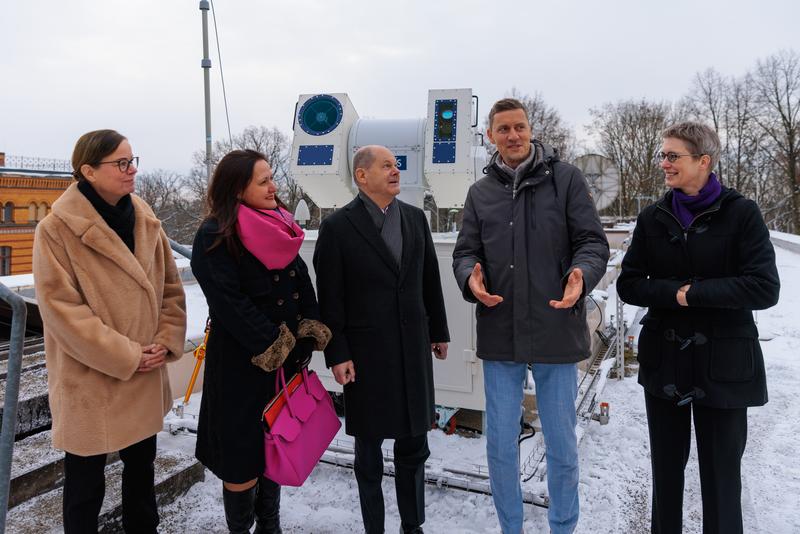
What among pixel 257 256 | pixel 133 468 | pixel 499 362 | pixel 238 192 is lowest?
pixel 133 468

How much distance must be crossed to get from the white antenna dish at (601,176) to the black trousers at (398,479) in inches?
504

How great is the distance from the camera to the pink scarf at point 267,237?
221cm

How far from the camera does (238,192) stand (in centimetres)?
230

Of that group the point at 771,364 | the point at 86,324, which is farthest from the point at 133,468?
the point at 771,364

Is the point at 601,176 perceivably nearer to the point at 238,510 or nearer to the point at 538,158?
the point at 538,158

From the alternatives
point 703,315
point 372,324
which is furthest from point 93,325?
point 703,315

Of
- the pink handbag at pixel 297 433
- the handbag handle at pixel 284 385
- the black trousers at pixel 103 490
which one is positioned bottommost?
the black trousers at pixel 103 490

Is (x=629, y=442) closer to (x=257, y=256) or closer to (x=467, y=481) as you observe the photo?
(x=467, y=481)

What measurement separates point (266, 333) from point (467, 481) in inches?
60.2

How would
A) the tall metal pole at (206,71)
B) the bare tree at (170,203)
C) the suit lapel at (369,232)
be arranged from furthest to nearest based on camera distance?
1. the bare tree at (170,203)
2. the tall metal pole at (206,71)
3. the suit lapel at (369,232)

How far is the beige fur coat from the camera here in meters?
2.01

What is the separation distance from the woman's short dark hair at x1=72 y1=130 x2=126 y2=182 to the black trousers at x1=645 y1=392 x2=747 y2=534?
2491mm

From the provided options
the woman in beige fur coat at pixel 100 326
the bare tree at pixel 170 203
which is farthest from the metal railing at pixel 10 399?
the bare tree at pixel 170 203

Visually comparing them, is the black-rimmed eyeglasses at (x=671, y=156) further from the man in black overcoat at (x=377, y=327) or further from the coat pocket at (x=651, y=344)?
the man in black overcoat at (x=377, y=327)
